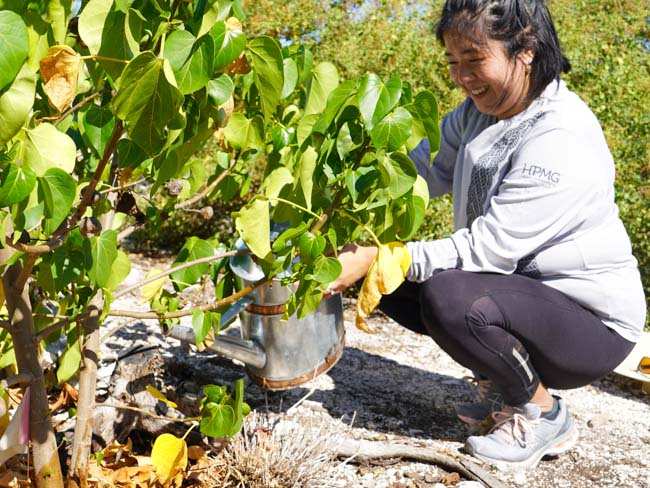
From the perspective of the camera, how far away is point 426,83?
163 inches

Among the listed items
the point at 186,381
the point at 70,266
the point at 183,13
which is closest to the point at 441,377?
the point at 186,381

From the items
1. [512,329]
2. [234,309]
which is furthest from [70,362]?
[512,329]

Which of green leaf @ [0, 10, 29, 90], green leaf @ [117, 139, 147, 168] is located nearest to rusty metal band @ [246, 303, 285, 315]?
green leaf @ [117, 139, 147, 168]

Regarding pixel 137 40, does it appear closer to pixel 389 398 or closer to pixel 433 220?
pixel 389 398

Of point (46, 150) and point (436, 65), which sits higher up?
point (46, 150)

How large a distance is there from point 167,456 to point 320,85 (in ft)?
2.39

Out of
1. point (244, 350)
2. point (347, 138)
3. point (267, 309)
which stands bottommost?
point (244, 350)

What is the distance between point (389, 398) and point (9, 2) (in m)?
1.70

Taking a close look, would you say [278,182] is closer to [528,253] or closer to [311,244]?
[311,244]

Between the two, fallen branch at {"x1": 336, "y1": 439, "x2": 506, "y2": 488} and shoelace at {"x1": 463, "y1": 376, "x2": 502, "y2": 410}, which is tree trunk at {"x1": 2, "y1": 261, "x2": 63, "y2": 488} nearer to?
fallen branch at {"x1": 336, "y1": 439, "x2": 506, "y2": 488}

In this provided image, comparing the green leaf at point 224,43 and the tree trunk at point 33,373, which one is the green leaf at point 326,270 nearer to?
the green leaf at point 224,43

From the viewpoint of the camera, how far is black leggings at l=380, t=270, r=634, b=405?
1.85 metres

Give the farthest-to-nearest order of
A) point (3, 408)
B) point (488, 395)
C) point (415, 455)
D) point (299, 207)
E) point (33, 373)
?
1. point (488, 395)
2. point (415, 455)
3. point (33, 373)
4. point (3, 408)
5. point (299, 207)

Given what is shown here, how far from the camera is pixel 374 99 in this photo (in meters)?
0.98
